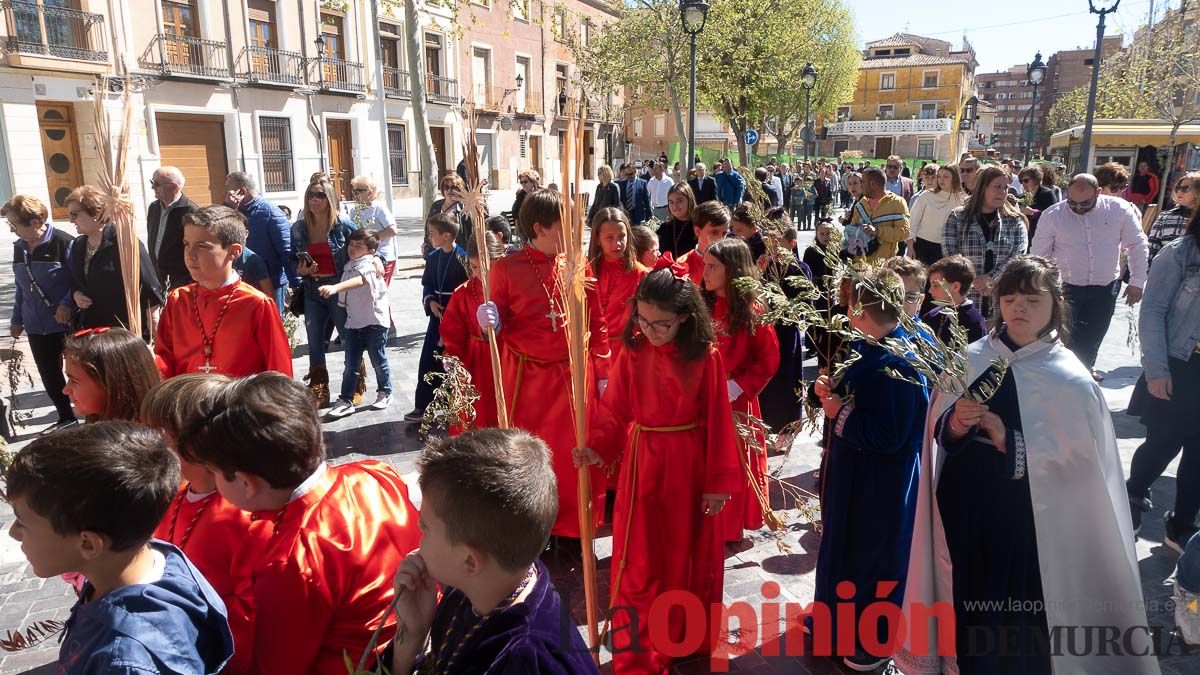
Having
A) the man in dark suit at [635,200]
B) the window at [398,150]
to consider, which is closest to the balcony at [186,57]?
the window at [398,150]

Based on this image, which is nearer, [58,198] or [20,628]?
[20,628]

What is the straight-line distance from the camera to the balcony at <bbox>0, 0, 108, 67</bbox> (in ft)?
57.0

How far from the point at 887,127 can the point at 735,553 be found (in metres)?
69.3

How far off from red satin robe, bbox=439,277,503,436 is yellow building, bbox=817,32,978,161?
63.4m

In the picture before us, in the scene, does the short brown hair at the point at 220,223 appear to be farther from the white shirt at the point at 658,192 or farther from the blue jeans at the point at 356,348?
the white shirt at the point at 658,192

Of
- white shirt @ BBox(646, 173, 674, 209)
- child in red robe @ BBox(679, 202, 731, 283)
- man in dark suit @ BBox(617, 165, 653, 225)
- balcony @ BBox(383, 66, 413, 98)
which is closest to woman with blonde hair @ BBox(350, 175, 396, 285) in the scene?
child in red robe @ BBox(679, 202, 731, 283)

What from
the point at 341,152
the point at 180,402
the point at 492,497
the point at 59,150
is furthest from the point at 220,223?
the point at 341,152

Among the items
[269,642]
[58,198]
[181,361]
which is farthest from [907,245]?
[58,198]

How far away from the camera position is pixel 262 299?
147 inches

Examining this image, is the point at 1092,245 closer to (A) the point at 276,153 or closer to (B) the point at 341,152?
(A) the point at 276,153

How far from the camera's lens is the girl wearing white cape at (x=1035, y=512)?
8.40 ft

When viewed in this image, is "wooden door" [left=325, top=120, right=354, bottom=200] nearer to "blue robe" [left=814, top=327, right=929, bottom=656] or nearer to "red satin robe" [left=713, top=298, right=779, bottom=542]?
"red satin robe" [left=713, top=298, right=779, bottom=542]

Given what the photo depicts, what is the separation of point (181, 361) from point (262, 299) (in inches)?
21.9

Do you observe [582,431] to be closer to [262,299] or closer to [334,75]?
[262,299]
